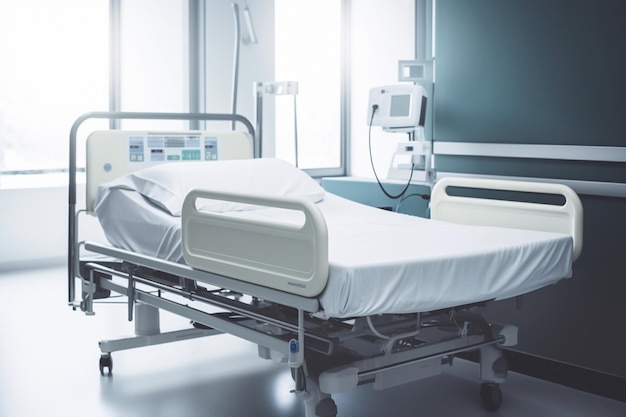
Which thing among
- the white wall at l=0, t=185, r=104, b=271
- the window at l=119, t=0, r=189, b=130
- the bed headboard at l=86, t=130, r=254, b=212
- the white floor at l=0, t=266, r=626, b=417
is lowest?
the white floor at l=0, t=266, r=626, b=417

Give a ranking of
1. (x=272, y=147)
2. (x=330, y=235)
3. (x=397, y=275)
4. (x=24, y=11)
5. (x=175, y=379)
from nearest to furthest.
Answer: (x=397, y=275)
(x=330, y=235)
(x=175, y=379)
(x=24, y=11)
(x=272, y=147)

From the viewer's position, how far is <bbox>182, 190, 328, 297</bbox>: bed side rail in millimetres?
2076

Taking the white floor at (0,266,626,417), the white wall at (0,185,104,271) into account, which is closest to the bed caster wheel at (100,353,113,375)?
the white floor at (0,266,626,417)

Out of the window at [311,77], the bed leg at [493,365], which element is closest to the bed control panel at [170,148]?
the bed leg at [493,365]

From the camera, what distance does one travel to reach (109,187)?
324 centimetres

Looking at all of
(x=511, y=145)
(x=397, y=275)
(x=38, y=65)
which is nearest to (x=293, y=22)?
(x=38, y=65)

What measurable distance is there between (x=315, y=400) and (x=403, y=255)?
49 centimetres

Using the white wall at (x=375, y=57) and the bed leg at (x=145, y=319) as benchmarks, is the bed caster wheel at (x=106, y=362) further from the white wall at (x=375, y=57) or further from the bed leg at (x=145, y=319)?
the white wall at (x=375, y=57)

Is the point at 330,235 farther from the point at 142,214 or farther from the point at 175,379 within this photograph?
the point at 175,379

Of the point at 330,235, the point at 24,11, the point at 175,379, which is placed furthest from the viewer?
the point at 24,11

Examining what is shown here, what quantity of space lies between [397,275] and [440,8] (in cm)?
193

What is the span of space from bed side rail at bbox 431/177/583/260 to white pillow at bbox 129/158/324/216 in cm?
57

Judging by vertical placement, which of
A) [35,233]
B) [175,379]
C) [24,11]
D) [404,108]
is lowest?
[175,379]

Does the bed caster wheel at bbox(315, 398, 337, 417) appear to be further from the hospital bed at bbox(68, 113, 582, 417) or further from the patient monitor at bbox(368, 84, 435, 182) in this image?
the patient monitor at bbox(368, 84, 435, 182)
